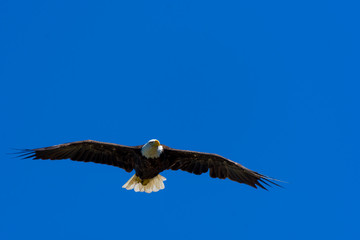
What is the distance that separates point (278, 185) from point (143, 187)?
3.54 m

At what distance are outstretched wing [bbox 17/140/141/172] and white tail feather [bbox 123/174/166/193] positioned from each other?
2.89ft

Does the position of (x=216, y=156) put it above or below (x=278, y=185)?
above

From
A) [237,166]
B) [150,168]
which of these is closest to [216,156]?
[237,166]

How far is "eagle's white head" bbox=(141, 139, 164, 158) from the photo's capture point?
33.6 ft

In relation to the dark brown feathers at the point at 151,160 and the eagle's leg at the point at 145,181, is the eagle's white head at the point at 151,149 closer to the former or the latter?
the dark brown feathers at the point at 151,160

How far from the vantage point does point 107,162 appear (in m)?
10.7

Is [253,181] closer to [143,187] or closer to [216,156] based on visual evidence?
[216,156]

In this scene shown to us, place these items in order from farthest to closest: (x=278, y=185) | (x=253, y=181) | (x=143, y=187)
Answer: (x=143, y=187)
(x=253, y=181)
(x=278, y=185)

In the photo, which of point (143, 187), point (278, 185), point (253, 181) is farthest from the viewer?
point (143, 187)

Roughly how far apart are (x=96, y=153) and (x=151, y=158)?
4.45ft

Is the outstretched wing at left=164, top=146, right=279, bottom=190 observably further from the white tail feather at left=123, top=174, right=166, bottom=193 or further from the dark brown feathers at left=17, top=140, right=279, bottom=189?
the white tail feather at left=123, top=174, right=166, bottom=193

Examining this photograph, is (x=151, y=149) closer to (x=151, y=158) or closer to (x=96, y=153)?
(x=151, y=158)

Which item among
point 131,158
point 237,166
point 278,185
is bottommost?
point 278,185

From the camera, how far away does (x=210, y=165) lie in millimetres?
10656
